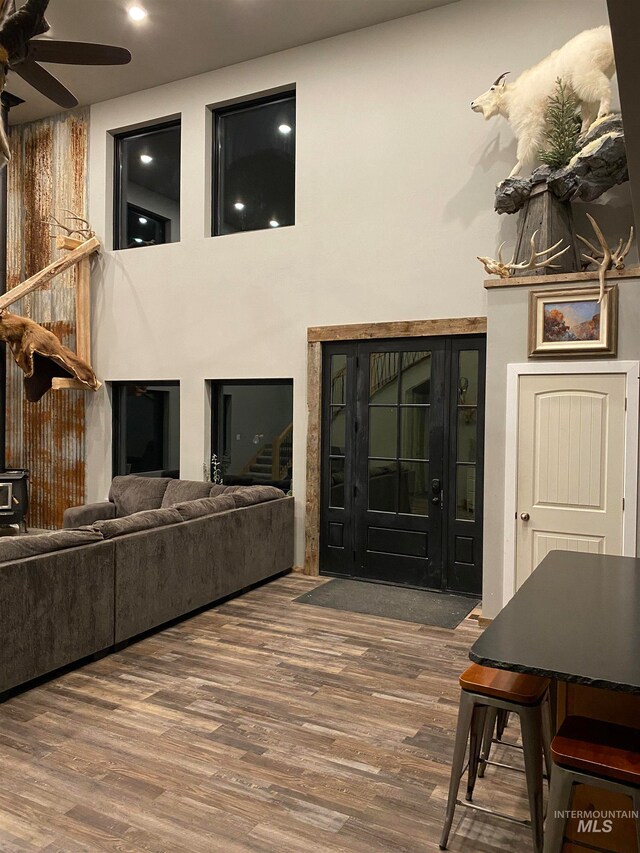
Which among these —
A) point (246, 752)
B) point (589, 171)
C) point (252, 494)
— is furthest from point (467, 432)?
point (246, 752)

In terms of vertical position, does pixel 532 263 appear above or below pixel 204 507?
above

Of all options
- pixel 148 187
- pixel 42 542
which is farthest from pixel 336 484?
pixel 148 187

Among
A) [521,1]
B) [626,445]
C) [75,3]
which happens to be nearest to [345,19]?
[521,1]

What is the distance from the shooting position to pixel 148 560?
14.2 ft

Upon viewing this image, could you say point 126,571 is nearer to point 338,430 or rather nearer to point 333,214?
point 338,430

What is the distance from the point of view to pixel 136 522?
4.36 m

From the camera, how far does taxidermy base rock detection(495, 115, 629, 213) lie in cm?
447

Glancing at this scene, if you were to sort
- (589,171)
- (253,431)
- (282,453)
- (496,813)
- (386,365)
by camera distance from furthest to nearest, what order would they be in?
(253,431), (282,453), (386,365), (589,171), (496,813)

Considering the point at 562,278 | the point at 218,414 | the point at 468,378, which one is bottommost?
the point at 218,414

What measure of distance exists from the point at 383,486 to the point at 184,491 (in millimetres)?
2010

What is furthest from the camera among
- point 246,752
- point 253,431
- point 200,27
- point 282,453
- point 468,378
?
point 253,431

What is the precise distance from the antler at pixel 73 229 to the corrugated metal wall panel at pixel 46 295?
0.27 ft

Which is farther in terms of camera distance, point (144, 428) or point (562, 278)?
point (144, 428)

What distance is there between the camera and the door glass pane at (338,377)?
6.08 meters
